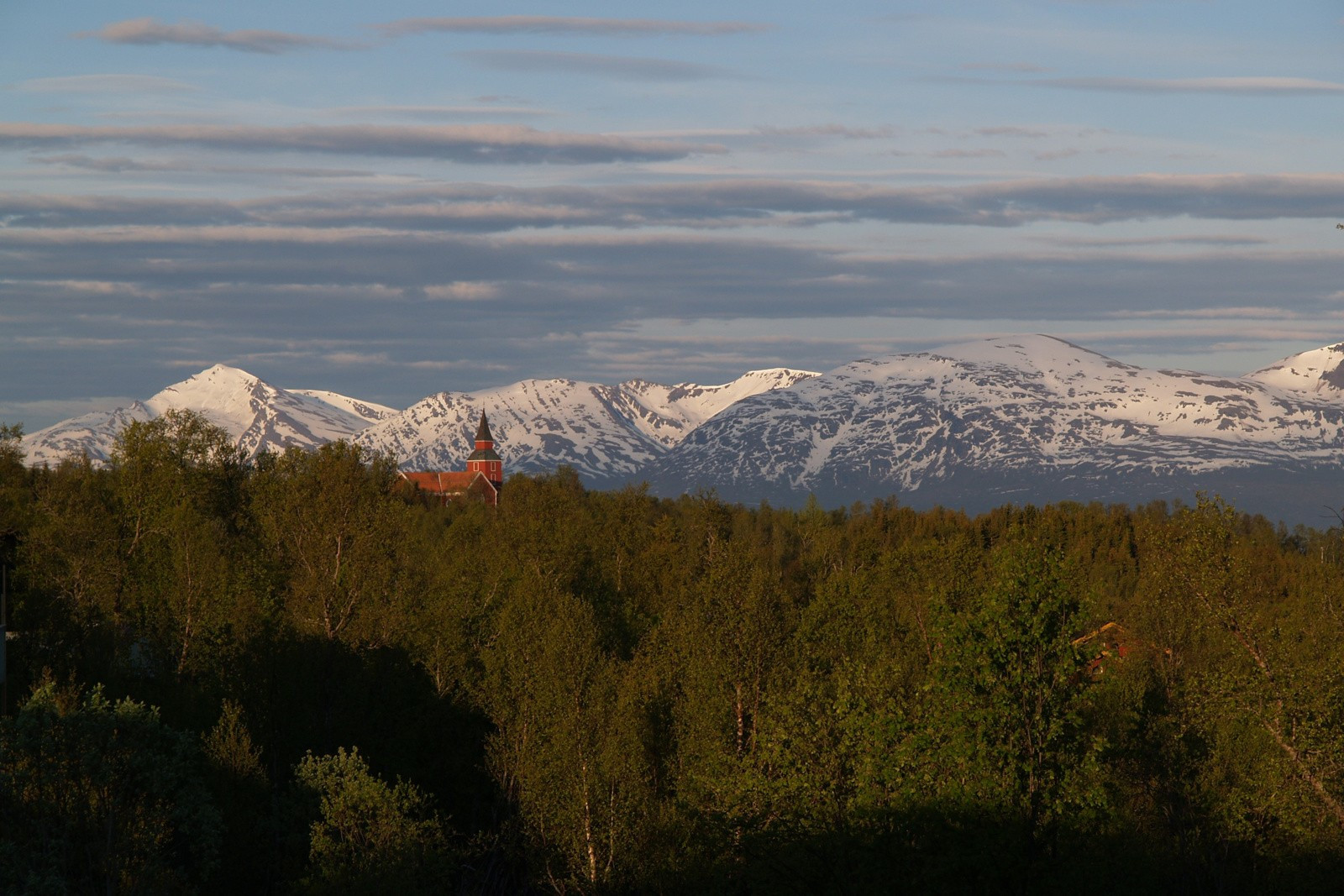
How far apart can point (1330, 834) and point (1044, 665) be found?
11.7 m

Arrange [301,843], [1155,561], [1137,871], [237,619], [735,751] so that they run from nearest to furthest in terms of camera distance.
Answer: [1137,871] < [1155,561] < [301,843] < [735,751] < [237,619]

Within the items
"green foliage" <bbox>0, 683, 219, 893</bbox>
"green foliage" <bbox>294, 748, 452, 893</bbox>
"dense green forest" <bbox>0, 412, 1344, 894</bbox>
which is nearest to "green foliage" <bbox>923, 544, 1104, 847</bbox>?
"dense green forest" <bbox>0, 412, 1344, 894</bbox>

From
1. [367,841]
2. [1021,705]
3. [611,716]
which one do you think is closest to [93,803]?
[367,841]

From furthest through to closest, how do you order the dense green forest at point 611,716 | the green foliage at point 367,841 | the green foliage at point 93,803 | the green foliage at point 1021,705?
the green foliage at point 367,841, the green foliage at point 93,803, the dense green forest at point 611,716, the green foliage at point 1021,705

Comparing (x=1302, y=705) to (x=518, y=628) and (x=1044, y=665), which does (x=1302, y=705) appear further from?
(x=518, y=628)

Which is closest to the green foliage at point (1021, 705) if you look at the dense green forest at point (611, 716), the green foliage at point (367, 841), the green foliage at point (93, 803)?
the dense green forest at point (611, 716)

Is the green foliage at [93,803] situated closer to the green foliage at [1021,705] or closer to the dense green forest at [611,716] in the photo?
the dense green forest at [611,716]

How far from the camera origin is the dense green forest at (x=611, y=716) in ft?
128

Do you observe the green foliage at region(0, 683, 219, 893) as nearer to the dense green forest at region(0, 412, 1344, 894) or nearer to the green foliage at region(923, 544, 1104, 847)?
the dense green forest at region(0, 412, 1344, 894)

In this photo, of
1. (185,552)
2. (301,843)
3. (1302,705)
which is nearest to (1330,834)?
(1302,705)

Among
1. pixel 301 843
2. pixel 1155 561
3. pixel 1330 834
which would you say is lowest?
pixel 301 843

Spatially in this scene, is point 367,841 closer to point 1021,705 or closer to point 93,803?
point 93,803

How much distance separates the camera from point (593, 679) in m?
62.5

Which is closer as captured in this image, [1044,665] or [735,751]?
[1044,665]
